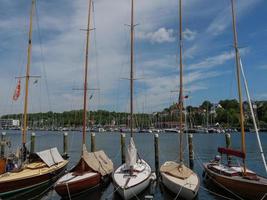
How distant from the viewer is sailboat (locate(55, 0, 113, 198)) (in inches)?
948

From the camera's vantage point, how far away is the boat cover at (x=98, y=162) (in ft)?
90.6

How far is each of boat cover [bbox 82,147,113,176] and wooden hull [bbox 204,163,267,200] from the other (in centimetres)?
945

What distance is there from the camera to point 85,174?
26.3 m

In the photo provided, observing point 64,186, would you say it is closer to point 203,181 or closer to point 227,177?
point 227,177

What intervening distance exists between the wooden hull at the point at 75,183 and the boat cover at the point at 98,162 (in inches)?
38.5

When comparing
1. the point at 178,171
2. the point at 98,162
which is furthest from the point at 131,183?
the point at 98,162

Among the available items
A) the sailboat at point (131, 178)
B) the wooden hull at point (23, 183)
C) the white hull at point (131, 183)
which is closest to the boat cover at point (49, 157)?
the wooden hull at point (23, 183)

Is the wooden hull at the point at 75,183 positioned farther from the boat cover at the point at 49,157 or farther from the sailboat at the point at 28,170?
the boat cover at the point at 49,157

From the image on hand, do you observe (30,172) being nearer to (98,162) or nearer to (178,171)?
(98,162)

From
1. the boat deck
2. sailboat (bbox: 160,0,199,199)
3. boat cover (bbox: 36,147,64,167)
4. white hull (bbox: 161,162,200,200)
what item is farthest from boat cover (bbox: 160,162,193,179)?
boat cover (bbox: 36,147,64,167)

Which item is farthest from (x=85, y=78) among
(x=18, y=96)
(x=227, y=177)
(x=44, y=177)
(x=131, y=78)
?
(x=227, y=177)

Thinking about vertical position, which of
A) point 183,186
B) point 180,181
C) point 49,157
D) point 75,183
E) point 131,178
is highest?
point 49,157

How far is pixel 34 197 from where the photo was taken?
2570cm

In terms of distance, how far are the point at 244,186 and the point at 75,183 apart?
11695 mm
